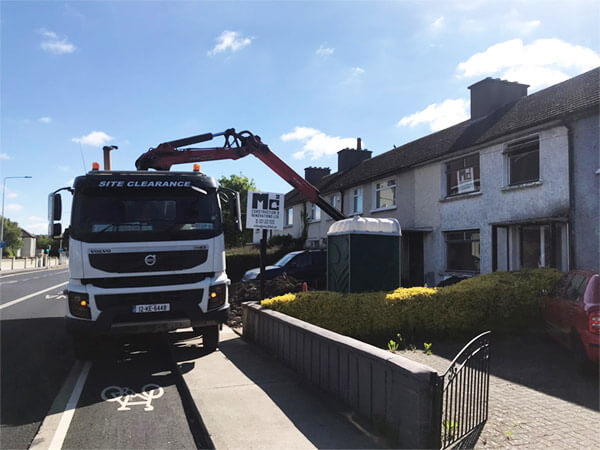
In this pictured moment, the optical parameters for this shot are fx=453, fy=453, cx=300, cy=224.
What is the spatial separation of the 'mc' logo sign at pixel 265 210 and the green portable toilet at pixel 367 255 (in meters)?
1.56

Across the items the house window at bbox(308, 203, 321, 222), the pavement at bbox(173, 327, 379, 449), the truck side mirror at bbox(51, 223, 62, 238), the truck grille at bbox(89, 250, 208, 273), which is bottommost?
the pavement at bbox(173, 327, 379, 449)

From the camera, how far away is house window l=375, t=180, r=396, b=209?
21.0m

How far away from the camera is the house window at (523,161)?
13.5 m

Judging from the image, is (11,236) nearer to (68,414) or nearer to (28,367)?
(28,367)

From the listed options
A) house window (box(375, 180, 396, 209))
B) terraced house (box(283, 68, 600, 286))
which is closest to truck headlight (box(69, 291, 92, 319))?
terraced house (box(283, 68, 600, 286))

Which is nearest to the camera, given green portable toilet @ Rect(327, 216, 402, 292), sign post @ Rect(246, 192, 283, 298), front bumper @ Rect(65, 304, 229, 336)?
front bumper @ Rect(65, 304, 229, 336)

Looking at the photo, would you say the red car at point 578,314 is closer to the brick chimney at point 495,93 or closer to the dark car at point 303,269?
the dark car at point 303,269

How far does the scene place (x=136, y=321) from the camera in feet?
22.3

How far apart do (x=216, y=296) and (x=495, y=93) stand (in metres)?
15.6

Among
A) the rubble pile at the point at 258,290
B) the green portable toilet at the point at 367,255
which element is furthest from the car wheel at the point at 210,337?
the rubble pile at the point at 258,290

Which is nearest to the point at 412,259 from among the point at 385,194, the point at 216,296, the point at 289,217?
the point at 385,194

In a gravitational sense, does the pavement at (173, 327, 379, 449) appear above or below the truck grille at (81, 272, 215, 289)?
below

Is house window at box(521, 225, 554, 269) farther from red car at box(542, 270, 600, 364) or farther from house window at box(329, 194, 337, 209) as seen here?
house window at box(329, 194, 337, 209)

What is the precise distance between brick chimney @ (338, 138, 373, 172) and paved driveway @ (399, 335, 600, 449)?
2219 centimetres
